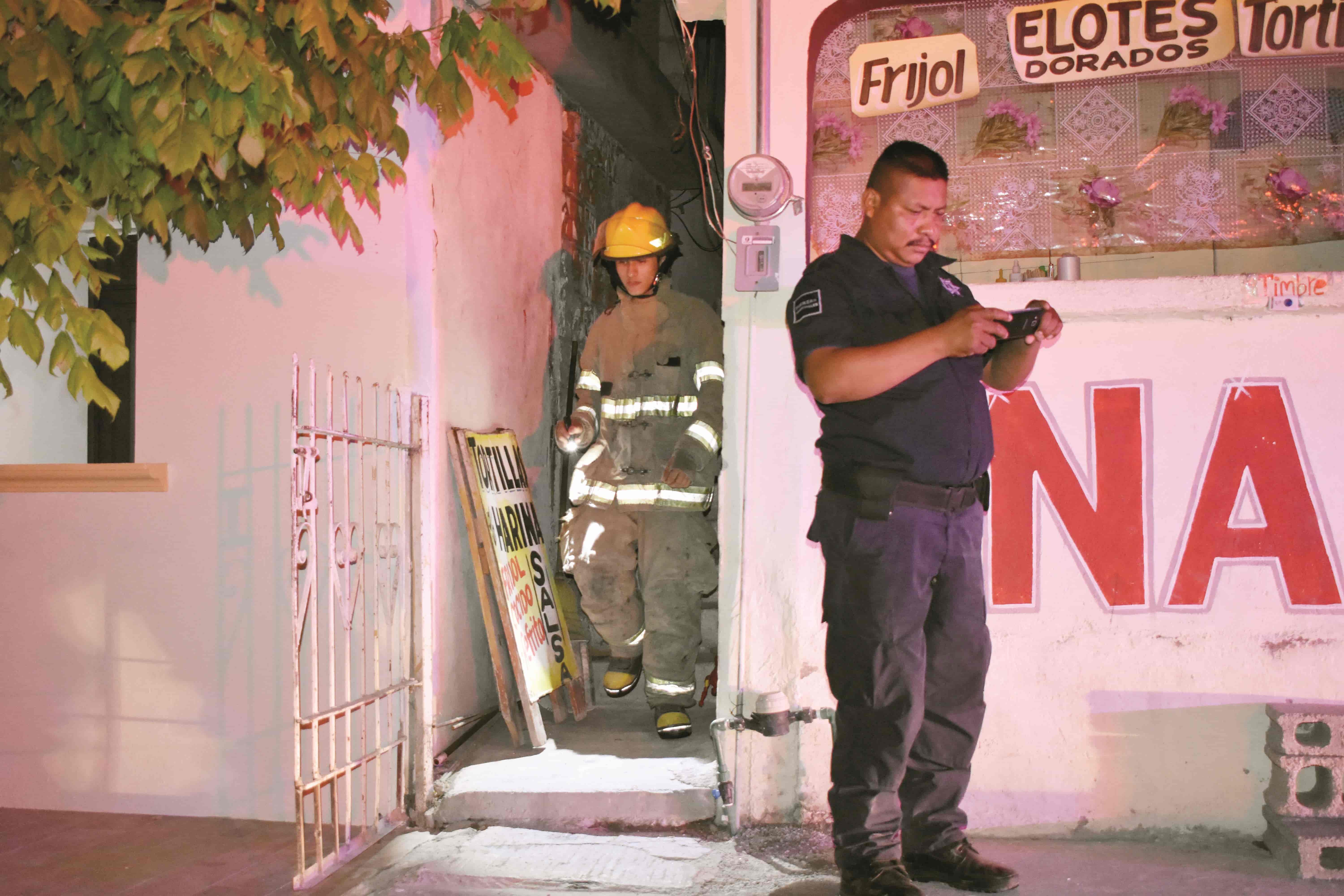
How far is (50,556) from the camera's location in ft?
16.6

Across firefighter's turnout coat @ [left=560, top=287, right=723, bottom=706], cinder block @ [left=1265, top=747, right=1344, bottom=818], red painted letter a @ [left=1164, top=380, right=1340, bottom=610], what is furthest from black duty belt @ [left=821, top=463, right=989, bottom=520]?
firefighter's turnout coat @ [left=560, top=287, right=723, bottom=706]

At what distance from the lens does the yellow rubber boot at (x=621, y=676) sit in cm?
536

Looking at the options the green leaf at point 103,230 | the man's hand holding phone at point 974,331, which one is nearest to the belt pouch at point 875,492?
the man's hand holding phone at point 974,331

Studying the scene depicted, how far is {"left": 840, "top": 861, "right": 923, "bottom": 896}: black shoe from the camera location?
3141 millimetres

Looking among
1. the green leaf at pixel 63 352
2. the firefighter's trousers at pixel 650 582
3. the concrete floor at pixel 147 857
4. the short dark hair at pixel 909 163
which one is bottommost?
the concrete floor at pixel 147 857

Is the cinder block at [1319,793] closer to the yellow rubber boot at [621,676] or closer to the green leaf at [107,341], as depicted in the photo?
the yellow rubber boot at [621,676]

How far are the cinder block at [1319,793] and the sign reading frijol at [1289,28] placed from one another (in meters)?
2.67

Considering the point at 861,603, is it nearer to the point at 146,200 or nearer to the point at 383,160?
the point at 383,160

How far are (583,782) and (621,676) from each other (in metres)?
1.07

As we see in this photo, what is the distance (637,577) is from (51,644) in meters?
2.79

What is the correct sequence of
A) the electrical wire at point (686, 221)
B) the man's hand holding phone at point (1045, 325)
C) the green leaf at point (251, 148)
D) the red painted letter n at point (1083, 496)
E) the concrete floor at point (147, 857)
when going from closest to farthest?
1. the man's hand holding phone at point (1045, 325)
2. the green leaf at point (251, 148)
3. the concrete floor at point (147, 857)
4. the red painted letter n at point (1083, 496)
5. the electrical wire at point (686, 221)

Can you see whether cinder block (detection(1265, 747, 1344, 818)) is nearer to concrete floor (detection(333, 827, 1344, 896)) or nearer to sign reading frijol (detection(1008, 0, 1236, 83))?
concrete floor (detection(333, 827, 1344, 896))

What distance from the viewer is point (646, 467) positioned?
17.0 ft

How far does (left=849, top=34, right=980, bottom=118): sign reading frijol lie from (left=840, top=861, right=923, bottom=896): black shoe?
2955mm
